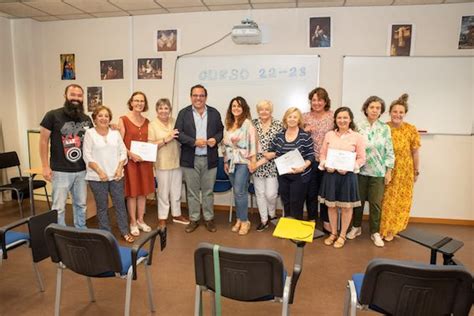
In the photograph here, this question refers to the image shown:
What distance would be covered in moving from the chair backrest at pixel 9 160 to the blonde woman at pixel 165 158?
2.46m

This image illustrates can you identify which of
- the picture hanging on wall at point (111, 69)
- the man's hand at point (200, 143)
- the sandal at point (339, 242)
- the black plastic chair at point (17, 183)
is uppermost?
the picture hanging on wall at point (111, 69)

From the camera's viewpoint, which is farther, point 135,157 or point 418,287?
point 135,157

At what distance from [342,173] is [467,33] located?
2502 millimetres

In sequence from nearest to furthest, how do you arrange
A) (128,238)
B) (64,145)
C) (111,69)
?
(64,145) < (128,238) < (111,69)

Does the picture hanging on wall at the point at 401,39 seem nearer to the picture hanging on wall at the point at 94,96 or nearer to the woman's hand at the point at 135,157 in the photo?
the woman's hand at the point at 135,157

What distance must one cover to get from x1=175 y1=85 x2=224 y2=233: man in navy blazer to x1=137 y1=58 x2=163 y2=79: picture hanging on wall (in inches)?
52.3

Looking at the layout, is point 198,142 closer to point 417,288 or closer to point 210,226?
point 210,226

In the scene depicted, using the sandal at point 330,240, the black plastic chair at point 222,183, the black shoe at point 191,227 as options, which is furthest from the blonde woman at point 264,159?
the black shoe at point 191,227

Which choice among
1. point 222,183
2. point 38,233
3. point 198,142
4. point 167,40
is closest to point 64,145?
point 38,233

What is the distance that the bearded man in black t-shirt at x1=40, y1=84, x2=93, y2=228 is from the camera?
3.03 m

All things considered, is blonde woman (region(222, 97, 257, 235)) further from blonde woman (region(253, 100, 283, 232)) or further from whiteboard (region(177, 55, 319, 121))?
whiteboard (region(177, 55, 319, 121))

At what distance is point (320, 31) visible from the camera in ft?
14.2

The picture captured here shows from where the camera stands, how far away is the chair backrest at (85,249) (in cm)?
180

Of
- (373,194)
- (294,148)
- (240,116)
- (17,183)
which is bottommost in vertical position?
(17,183)
